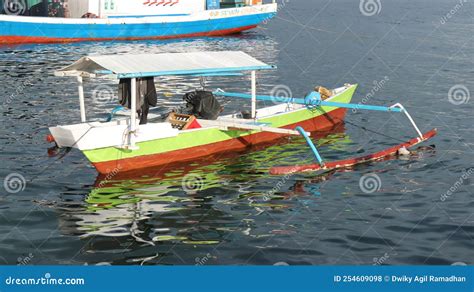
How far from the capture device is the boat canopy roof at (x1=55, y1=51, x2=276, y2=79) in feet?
55.9

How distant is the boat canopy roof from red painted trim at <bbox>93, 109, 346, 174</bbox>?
2.19 meters

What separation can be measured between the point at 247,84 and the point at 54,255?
852 inches

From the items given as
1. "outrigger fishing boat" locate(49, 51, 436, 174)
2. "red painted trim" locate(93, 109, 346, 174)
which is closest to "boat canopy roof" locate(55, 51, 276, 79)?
"outrigger fishing boat" locate(49, 51, 436, 174)

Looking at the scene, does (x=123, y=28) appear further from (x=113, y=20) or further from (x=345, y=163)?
(x=345, y=163)

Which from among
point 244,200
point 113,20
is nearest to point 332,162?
point 244,200

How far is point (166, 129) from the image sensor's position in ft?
59.0

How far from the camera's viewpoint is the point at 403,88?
3269 centimetres

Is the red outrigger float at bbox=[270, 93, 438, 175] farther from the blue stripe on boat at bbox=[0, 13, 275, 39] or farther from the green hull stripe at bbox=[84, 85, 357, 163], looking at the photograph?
the blue stripe on boat at bbox=[0, 13, 275, 39]

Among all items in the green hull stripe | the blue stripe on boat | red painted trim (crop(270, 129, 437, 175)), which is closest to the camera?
the green hull stripe

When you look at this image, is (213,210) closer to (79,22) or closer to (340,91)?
(340,91)

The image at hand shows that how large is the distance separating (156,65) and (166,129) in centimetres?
169

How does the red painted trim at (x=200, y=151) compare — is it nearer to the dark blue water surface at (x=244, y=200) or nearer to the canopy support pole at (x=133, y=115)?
the dark blue water surface at (x=244, y=200)

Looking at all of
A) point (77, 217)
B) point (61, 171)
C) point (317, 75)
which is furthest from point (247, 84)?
point (77, 217)

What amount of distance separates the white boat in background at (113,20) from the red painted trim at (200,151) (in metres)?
26.3
